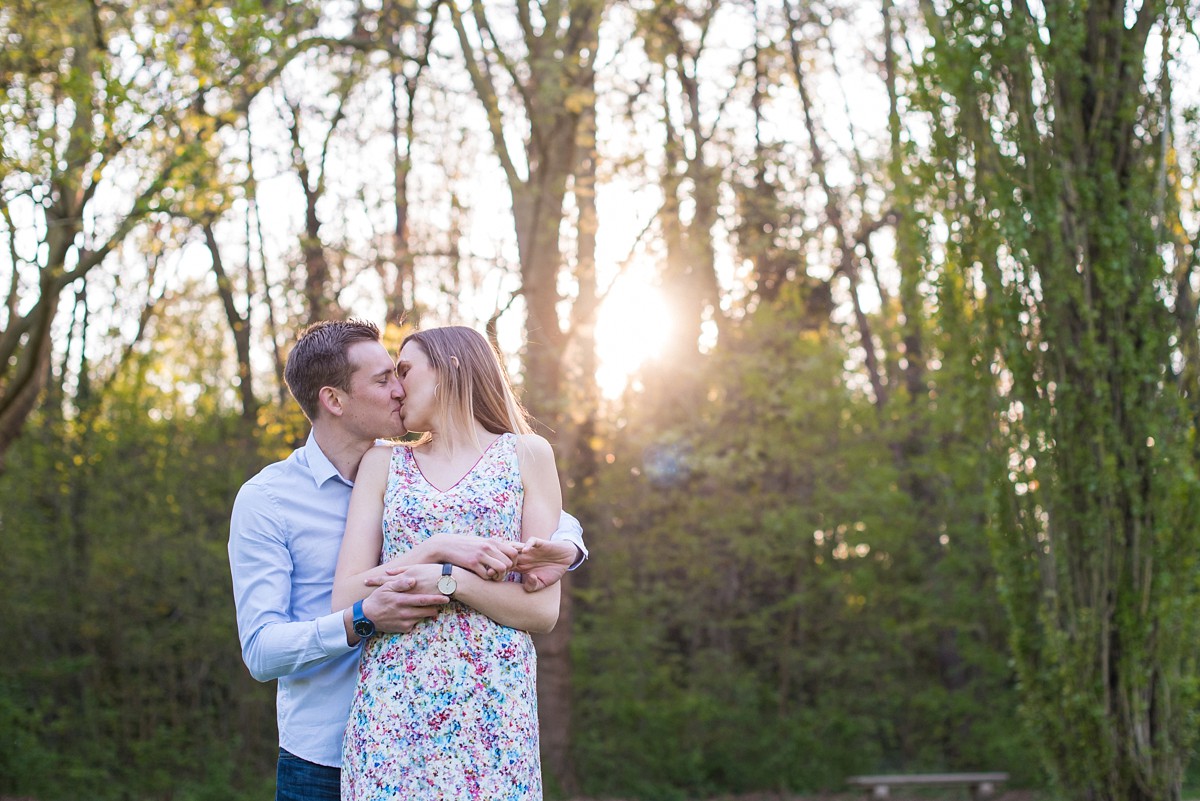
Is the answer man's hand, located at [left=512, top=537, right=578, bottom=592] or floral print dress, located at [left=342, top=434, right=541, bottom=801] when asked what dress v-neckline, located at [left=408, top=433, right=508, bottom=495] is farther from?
man's hand, located at [left=512, top=537, right=578, bottom=592]

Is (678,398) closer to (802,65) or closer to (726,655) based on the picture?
(726,655)

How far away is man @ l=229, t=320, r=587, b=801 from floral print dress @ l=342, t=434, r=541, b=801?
2.6 inches

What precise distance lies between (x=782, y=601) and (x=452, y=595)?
9355 mm

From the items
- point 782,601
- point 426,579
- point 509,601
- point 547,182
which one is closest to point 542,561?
point 509,601

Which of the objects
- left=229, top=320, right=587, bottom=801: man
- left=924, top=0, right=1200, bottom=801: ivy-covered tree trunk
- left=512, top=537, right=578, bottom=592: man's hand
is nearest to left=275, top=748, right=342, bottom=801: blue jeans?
left=229, top=320, right=587, bottom=801: man

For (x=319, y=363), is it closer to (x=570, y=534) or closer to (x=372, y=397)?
(x=372, y=397)

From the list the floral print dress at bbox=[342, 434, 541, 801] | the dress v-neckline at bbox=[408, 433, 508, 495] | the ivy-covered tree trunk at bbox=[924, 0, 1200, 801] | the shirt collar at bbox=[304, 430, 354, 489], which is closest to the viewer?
the floral print dress at bbox=[342, 434, 541, 801]

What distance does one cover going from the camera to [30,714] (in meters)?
9.91

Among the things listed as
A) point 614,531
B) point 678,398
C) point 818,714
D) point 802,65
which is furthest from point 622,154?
point 818,714

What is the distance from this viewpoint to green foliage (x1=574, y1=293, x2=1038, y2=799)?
10688mm

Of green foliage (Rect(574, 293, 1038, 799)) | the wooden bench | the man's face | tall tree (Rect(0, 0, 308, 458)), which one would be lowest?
the wooden bench

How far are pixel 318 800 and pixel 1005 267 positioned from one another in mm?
5007

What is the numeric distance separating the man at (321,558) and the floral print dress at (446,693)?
0.07 metres

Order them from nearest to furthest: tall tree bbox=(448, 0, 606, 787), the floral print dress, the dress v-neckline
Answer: the floral print dress → the dress v-neckline → tall tree bbox=(448, 0, 606, 787)
